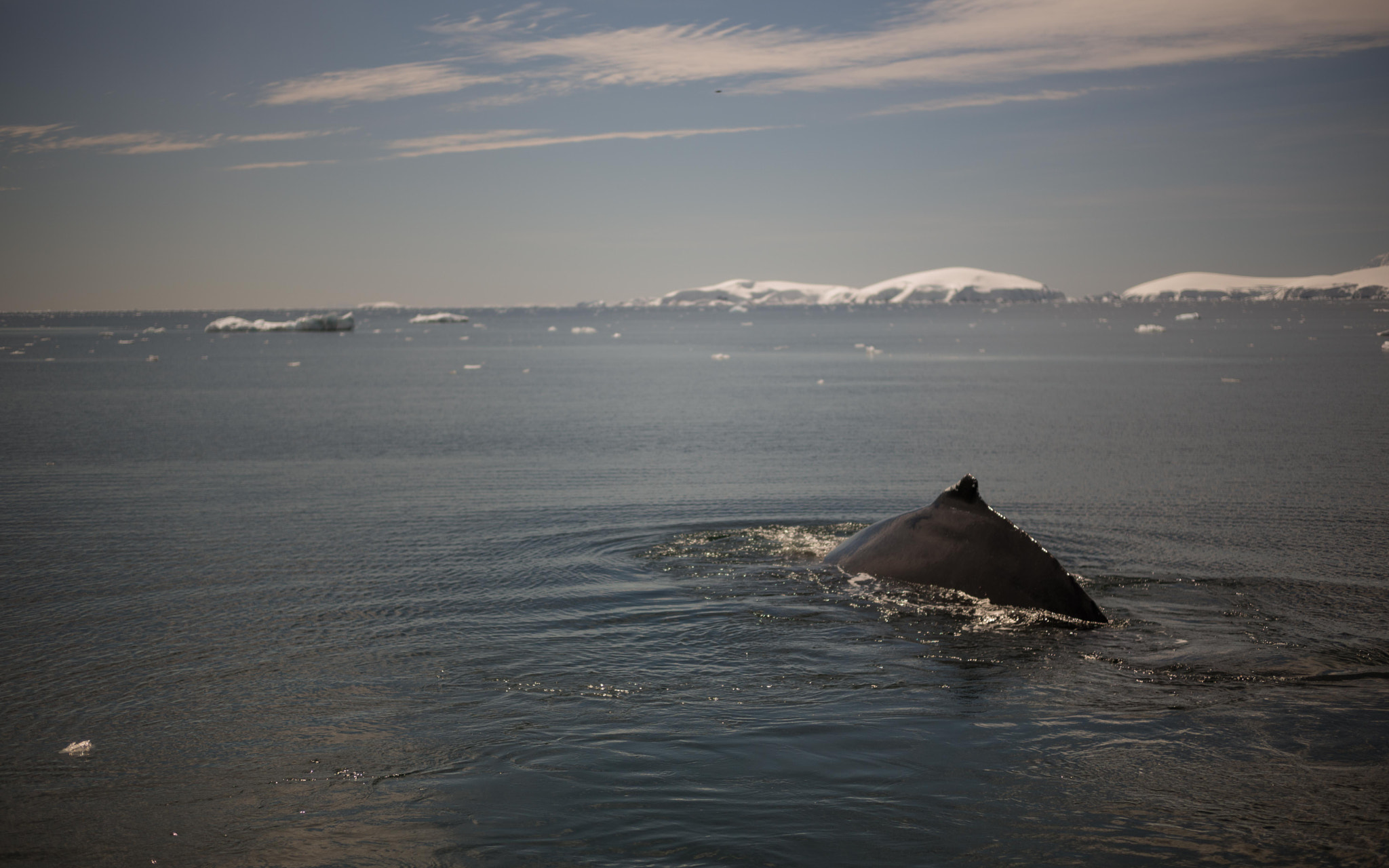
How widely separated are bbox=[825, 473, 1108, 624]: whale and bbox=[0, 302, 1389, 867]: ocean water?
0.39 metres

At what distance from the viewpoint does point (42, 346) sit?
106750mm

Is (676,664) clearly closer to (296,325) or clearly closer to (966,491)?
(966,491)

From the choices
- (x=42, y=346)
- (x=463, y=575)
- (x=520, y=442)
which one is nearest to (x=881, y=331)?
(x=42, y=346)

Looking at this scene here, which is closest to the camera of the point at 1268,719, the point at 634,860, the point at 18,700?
the point at 634,860

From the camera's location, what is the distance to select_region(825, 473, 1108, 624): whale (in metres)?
10.5

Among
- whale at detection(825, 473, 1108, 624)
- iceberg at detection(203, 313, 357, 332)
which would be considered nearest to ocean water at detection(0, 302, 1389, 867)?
whale at detection(825, 473, 1108, 624)

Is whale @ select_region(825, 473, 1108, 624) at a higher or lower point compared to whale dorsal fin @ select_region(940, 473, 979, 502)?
lower

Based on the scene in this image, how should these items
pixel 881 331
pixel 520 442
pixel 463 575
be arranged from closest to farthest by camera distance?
pixel 463 575 < pixel 520 442 < pixel 881 331

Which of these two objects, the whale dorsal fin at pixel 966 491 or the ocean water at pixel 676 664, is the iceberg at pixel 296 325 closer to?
the ocean water at pixel 676 664

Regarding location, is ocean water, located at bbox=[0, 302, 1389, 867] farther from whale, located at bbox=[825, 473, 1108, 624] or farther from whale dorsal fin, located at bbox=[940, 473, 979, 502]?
whale dorsal fin, located at bbox=[940, 473, 979, 502]

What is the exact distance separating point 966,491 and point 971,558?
2.56 ft

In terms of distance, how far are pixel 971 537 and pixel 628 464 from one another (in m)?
12.5

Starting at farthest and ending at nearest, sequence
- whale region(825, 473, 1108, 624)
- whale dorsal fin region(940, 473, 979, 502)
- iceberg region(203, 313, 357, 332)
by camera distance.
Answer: iceberg region(203, 313, 357, 332)
whale dorsal fin region(940, 473, 979, 502)
whale region(825, 473, 1108, 624)

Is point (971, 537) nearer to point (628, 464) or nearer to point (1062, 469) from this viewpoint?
point (1062, 469)
